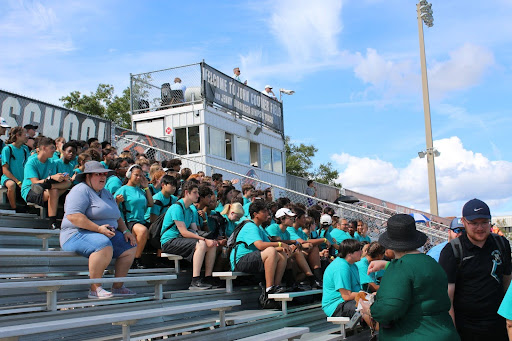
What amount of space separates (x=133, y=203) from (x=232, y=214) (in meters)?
1.65

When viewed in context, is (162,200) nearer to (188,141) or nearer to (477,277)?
(477,277)

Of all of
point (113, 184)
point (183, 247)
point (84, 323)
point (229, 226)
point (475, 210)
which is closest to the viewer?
point (84, 323)

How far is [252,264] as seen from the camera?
6586 mm

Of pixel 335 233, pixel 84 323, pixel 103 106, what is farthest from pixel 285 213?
pixel 103 106

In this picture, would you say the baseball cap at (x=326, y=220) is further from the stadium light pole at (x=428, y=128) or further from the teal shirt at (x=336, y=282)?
the stadium light pole at (x=428, y=128)

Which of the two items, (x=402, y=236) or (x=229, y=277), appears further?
(x=229, y=277)

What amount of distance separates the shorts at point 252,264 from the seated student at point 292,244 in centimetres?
71

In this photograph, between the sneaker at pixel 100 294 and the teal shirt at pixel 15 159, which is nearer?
the sneaker at pixel 100 294

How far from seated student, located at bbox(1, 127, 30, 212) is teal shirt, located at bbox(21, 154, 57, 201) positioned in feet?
1.19

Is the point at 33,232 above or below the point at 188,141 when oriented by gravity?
below

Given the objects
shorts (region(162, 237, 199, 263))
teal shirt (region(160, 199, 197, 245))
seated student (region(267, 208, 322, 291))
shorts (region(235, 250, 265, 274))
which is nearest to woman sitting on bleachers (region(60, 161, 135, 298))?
shorts (region(162, 237, 199, 263))

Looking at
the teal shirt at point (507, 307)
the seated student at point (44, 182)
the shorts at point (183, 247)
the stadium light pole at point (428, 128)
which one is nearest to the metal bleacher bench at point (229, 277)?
the shorts at point (183, 247)

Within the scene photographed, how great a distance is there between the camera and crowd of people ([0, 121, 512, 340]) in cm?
311

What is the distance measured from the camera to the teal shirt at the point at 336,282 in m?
6.09
